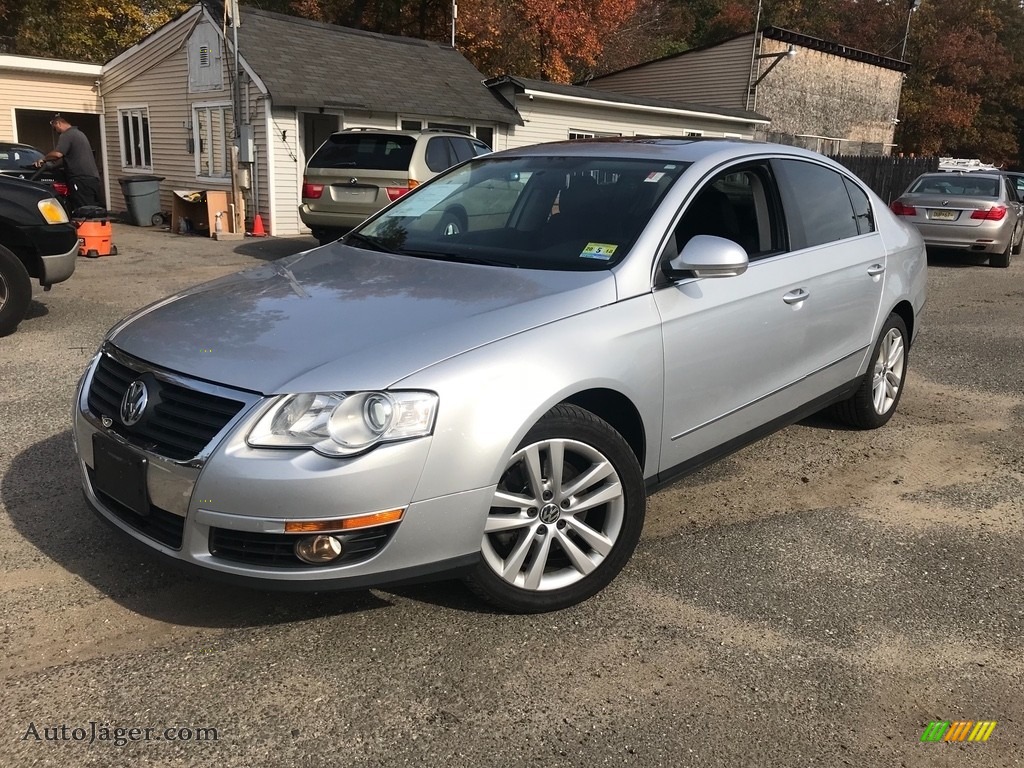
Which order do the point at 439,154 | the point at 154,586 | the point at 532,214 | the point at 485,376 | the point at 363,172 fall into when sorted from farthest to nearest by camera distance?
1. the point at 439,154
2. the point at 363,172
3. the point at 532,214
4. the point at 154,586
5. the point at 485,376

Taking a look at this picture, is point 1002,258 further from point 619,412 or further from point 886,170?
point 619,412

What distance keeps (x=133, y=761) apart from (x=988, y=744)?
238cm

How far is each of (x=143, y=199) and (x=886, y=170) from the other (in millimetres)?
20507

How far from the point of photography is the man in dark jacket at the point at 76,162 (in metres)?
12.4

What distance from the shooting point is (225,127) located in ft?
54.2

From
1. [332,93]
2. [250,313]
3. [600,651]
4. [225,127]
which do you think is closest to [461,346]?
[250,313]

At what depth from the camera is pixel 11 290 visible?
6.70 metres

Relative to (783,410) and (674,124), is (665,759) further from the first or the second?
(674,124)

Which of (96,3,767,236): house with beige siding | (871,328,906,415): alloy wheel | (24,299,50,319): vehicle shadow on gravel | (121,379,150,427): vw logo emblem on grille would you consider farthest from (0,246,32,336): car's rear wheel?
(96,3,767,236): house with beige siding

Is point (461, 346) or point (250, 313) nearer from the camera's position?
point (461, 346)

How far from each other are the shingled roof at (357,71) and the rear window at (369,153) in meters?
4.01

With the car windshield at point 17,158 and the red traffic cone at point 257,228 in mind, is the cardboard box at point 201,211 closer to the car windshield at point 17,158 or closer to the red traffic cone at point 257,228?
the red traffic cone at point 257,228

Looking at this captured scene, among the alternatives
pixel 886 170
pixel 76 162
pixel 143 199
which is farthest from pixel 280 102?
pixel 886 170

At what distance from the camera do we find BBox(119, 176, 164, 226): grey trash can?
668 inches
